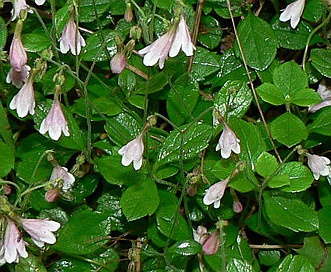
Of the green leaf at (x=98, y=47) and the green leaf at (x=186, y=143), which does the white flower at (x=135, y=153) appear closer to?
the green leaf at (x=186, y=143)

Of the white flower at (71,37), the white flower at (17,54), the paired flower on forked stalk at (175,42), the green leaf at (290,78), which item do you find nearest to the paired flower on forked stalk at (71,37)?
the white flower at (71,37)

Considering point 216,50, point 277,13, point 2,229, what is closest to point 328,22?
point 277,13

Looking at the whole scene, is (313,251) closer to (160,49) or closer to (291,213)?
(291,213)

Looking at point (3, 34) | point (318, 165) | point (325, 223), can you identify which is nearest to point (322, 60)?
point (318, 165)

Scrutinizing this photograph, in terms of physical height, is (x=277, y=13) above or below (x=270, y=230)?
above

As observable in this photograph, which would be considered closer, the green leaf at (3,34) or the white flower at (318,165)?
the white flower at (318,165)

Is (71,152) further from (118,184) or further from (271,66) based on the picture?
(271,66)

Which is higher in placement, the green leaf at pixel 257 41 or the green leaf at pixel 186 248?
the green leaf at pixel 257 41
